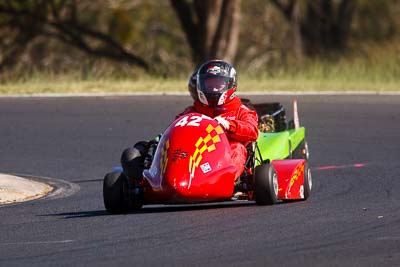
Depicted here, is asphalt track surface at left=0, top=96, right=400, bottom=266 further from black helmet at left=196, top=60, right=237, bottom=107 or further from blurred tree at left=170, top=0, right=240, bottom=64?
blurred tree at left=170, top=0, right=240, bottom=64

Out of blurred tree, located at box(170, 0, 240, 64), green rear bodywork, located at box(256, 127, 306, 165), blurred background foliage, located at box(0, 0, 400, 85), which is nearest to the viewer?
green rear bodywork, located at box(256, 127, 306, 165)

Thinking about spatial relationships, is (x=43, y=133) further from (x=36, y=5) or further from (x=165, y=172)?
(x=36, y=5)

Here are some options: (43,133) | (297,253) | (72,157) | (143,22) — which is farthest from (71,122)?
(143,22)

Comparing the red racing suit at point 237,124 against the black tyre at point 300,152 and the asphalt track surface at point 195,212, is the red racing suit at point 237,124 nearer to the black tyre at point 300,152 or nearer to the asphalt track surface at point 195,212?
the asphalt track surface at point 195,212

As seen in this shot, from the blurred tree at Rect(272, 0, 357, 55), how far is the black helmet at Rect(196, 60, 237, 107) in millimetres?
32207

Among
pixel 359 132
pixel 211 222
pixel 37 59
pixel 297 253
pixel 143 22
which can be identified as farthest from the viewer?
pixel 143 22

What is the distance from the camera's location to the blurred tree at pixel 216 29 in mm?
36438

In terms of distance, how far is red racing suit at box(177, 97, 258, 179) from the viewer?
38.2ft

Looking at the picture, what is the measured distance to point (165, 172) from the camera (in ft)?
36.1

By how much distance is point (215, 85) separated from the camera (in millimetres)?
12000

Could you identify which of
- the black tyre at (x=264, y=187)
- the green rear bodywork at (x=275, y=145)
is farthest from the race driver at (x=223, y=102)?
the green rear bodywork at (x=275, y=145)

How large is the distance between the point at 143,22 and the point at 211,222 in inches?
1546

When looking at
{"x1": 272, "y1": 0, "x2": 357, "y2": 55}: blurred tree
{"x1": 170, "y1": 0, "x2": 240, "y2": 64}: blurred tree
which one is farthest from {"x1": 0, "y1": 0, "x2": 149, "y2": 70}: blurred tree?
{"x1": 272, "y1": 0, "x2": 357, "y2": 55}: blurred tree

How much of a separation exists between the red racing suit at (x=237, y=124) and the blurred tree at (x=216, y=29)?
23.9m
